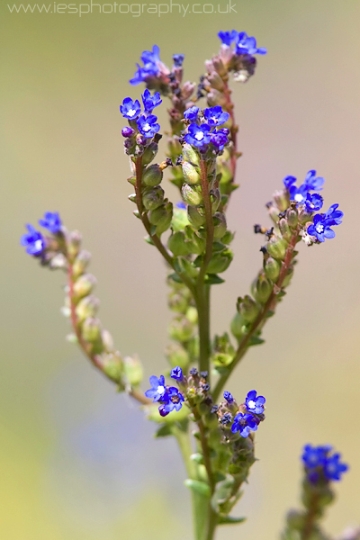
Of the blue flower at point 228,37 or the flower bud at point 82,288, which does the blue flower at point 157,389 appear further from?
the blue flower at point 228,37

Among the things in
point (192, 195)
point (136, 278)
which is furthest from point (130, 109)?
point (136, 278)

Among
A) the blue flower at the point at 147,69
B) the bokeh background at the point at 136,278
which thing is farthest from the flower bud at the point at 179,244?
the bokeh background at the point at 136,278

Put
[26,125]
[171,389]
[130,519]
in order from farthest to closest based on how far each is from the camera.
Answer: [26,125] < [130,519] < [171,389]

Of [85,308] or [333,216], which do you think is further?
[85,308]

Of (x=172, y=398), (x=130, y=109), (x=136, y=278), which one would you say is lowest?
(x=172, y=398)

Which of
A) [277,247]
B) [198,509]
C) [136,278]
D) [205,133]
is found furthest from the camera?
[136,278]

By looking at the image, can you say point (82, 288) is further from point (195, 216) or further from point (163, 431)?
point (195, 216)

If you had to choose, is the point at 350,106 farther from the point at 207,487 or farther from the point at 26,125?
the point at 207,487

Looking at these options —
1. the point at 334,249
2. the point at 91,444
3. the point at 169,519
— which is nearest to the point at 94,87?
the point at 334,249
